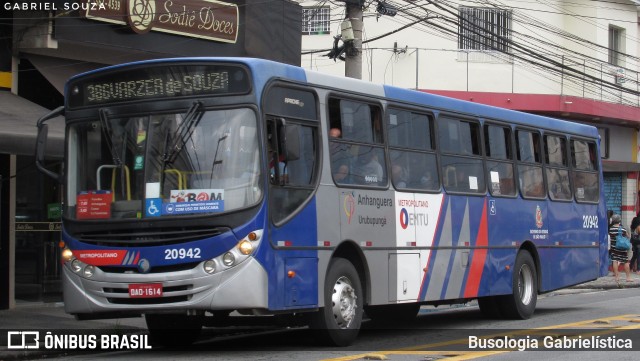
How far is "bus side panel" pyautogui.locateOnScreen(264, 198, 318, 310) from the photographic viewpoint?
1073 cm

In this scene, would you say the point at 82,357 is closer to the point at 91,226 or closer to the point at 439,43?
the point at 91,226

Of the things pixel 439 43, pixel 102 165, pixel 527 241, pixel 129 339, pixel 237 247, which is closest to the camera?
pixel 237 247

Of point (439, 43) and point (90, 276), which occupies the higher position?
point (439, 43)

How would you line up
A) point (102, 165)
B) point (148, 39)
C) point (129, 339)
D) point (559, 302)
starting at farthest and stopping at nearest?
1. point (559, 302)
2. point (148, 39)
3. point (129, 339)
4. point (102, 165)

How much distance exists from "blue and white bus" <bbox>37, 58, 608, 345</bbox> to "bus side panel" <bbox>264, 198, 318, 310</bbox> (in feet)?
0.06

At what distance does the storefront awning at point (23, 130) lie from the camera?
43.7 feet

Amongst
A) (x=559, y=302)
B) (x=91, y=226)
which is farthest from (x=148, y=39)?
(x=559, y=302)

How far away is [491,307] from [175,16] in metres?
7.44

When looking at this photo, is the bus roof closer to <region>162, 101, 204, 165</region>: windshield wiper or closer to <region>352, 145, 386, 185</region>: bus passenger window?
<region>162, 101, 204, 165</region>: windshield wiper

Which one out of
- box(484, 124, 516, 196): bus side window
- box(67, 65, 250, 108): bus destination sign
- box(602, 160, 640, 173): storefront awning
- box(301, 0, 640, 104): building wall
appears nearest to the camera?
box(67, 65, 250, 108): bus destination sign

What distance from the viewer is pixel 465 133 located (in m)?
15.0

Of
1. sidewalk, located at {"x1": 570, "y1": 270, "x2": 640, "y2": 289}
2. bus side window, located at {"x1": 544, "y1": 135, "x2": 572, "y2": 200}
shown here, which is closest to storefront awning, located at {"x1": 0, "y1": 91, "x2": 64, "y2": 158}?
bus side window, located at {"x1": 544, "y1": 135, "x2": 572, "y2": 200}

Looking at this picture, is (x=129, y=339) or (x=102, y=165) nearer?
(x=102, y=165)

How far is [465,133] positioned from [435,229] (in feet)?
6.01
